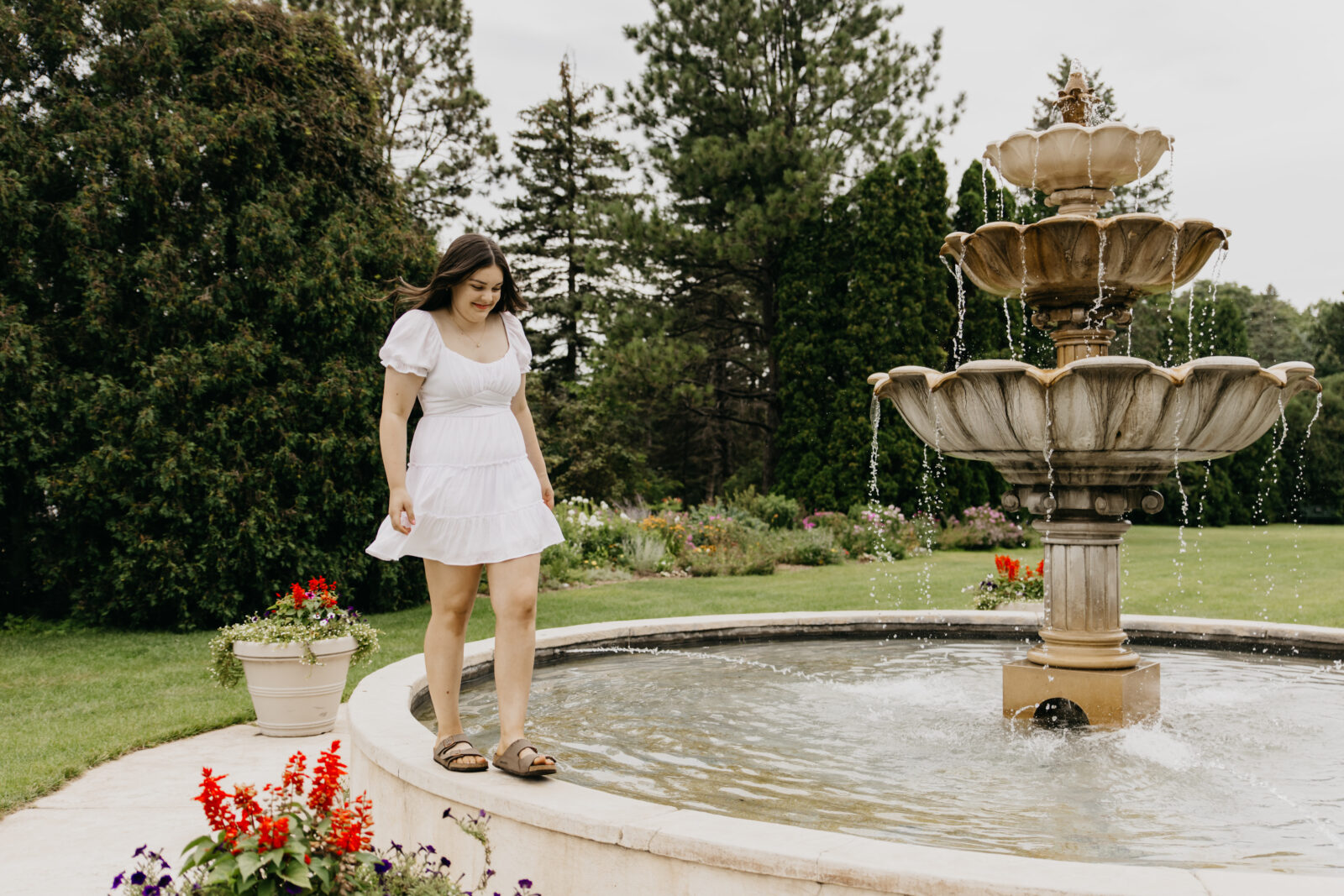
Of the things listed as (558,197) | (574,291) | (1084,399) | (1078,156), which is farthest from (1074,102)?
(558,197)

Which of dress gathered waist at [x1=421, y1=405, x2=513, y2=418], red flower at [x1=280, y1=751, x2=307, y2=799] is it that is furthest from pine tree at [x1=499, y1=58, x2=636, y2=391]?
red flower at [x1=280, y1=751, x2=307, y2=799]

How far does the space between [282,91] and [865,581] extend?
357 inches

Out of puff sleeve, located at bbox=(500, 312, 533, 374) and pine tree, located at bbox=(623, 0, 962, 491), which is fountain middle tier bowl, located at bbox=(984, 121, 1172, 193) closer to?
puff sleeve, located at bbox=(500, 312, 533, 374)

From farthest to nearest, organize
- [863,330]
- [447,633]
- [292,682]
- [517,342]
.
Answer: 1. [863,330]
2. [292,682]
3. [517,342]
4. [447,633]

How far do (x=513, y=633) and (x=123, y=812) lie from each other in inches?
90.2

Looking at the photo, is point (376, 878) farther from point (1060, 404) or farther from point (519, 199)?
point (519, 199)

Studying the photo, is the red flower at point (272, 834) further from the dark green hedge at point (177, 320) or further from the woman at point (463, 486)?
the dark green hedge at point (177, 320)

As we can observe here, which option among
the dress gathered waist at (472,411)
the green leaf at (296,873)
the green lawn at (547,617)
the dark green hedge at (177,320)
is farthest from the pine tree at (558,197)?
the green leaf at (296,873)

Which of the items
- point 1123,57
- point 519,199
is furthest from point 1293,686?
point 519,199

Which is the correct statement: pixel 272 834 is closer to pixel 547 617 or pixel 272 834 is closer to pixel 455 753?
pixel 455 753

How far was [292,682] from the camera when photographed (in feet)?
17.7

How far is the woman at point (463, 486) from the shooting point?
9.98 ft

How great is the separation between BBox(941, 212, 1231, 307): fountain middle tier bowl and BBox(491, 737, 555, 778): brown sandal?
10.0ft

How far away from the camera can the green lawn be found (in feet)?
18.0
